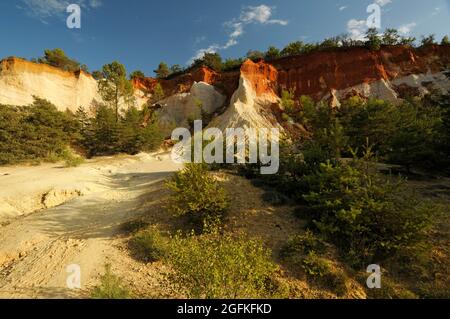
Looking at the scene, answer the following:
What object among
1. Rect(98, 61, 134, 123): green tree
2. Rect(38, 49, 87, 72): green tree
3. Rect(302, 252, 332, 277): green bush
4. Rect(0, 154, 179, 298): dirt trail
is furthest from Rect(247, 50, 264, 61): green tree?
Rect(302, 252, 332, 277): green bush

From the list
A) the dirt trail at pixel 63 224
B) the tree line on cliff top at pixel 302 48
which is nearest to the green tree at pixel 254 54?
the tree line on cliff top at pixel 302 48

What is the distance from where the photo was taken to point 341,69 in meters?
41.4

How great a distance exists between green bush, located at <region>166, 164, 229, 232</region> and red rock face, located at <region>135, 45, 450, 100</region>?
3123cm

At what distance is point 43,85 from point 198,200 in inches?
1447

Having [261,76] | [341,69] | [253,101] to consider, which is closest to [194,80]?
[261,76]

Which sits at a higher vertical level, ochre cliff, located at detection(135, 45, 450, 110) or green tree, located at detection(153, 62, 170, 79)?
green tree, located at detection(153, 62, 170, 79)

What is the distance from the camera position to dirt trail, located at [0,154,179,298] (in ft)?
25.7

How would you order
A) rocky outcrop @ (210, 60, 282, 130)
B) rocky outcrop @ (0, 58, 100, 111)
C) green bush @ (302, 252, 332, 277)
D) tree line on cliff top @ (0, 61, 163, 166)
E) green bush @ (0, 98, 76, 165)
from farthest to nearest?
rocky outcrop @ (210, 60, 282, 130) < rocky outcrop @ (0, 58, 100, 111) < tree line on cliff top @ (0, 61, 163, 166) < green bush @ (0, 98, 76, 165) < green bush @ (302, 252, 332, 277)

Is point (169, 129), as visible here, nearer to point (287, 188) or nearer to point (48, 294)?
point (287, 188)

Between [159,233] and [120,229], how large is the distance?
208 centimetres

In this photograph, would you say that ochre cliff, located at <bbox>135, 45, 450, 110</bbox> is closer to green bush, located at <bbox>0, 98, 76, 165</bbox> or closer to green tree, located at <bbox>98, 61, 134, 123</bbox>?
green tree, located at <bbox>98, 61, 134, 123</bbox>

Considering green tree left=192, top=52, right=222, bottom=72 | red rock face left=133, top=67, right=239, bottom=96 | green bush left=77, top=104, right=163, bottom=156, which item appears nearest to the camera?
green bush left=77, top=104, right=163, bottom=156

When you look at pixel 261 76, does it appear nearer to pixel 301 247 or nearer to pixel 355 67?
pixel 355 67

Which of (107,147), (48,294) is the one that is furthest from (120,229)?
(107,147)
